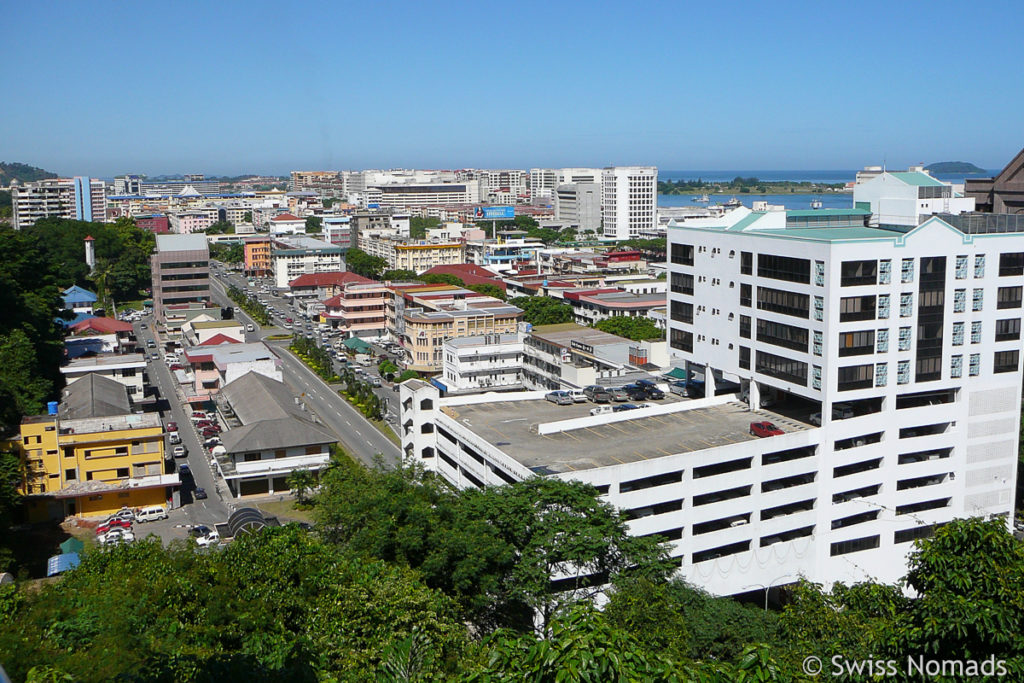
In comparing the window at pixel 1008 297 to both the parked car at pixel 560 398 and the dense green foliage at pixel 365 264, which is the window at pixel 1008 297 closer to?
the parked car at pixel 560 398

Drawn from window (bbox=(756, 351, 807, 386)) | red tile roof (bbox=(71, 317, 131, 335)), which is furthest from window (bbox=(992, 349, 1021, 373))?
red tile roof (bbox=(71, 317, 131, 335))

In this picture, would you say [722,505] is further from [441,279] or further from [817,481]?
[441,279]

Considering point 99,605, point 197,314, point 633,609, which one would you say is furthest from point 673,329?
point 197,314

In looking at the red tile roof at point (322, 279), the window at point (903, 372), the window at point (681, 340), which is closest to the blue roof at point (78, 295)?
the red tile roof at point (322, 279)

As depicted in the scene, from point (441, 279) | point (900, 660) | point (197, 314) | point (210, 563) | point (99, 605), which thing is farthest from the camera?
point (441, 279)

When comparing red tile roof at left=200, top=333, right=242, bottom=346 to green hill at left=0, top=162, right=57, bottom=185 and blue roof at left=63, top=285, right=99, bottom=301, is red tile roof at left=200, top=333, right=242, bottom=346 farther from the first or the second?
green hill at left=0, top=162, right=57, bottom=185

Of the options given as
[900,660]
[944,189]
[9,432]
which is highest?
[944,189]

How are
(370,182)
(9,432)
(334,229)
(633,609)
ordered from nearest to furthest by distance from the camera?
1. (633,609)
2. (9,432)
3. (334,229)
4. (370,182)
